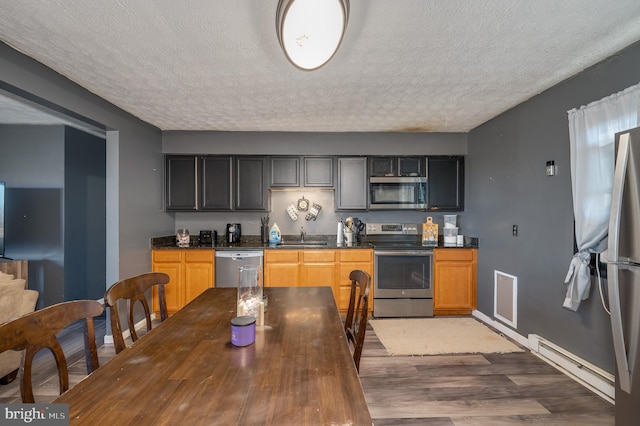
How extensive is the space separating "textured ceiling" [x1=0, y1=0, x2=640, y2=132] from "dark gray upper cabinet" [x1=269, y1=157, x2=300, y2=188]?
0.94 metres

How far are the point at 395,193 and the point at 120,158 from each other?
3321 millimetres

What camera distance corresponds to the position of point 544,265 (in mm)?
2695

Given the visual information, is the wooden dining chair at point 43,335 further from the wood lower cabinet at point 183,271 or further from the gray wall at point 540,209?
the gray wall at point 540,209

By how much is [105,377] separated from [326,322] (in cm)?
87

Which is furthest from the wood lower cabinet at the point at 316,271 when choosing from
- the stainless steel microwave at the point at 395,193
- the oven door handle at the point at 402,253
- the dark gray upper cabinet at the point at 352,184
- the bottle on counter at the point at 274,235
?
the stainless steel microwave at the point at 395,193

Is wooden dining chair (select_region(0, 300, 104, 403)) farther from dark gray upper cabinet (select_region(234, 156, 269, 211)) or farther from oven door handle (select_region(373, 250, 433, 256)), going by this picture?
oven door handle (select_region(373, 250, 433, 256))

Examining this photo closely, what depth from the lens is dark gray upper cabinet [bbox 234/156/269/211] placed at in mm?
4031

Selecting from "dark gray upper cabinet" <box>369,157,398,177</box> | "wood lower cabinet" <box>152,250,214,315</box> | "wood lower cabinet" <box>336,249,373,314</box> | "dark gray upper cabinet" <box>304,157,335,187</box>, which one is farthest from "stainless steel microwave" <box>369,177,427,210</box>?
"wood lower cabinet" <box>152,250,214,315</box>

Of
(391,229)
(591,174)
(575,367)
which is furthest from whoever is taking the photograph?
(391,229)

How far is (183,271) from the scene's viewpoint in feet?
12.1

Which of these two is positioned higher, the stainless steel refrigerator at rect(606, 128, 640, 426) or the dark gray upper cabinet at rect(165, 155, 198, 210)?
the dark gray upper cabinet at rect(165, 155, 198, 210)

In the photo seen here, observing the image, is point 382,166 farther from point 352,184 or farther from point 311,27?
point 311,27

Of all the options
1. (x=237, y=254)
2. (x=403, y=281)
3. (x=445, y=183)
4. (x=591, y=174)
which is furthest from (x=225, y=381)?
(x=445, y=183)

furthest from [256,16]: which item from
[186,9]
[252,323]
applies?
[252,323]
